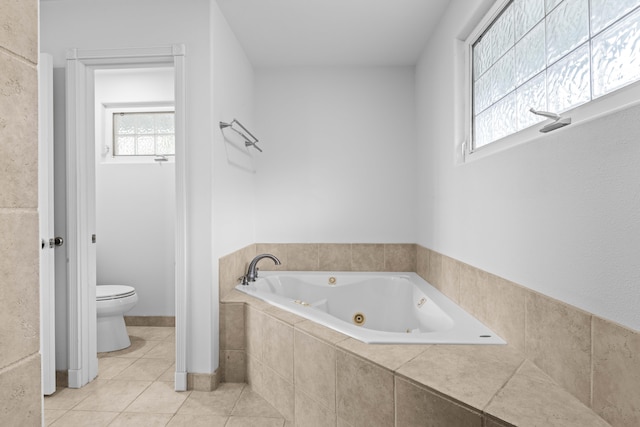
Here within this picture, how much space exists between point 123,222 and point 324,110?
204 cm

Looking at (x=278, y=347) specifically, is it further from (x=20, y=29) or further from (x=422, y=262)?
(x=20, y=29)

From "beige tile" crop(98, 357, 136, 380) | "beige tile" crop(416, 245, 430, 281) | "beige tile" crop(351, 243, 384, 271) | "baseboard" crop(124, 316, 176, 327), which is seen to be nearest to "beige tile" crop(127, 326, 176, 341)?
"baseboard" crop(124, 316, 176, 327)

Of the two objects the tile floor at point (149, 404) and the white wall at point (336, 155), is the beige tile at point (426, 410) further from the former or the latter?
the white wall at point (336, 155)

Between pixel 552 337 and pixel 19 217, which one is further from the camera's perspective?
pixel 552 337

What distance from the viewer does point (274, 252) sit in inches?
131

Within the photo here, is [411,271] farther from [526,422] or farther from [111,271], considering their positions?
[111,271]

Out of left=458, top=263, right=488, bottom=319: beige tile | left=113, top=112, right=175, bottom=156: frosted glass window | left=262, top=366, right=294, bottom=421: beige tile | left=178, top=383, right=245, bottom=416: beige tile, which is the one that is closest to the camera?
left=458, top=263, right=488, bottom=319: beige tile

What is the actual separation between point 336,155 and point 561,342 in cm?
237

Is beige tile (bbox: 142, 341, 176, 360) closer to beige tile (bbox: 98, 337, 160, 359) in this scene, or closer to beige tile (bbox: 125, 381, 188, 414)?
beige tile (bbox: 98, 337, 160, 359)

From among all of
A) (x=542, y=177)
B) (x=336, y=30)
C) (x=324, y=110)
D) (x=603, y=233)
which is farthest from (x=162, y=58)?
(x=603, y=233)

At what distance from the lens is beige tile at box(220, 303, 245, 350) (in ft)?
7.79

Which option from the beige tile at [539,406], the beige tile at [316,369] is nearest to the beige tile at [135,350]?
Result: the beige tile at [316,369]

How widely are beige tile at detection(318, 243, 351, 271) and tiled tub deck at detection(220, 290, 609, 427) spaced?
1090 mm

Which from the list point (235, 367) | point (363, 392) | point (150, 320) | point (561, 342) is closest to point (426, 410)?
point (363, 392)
